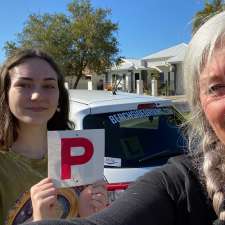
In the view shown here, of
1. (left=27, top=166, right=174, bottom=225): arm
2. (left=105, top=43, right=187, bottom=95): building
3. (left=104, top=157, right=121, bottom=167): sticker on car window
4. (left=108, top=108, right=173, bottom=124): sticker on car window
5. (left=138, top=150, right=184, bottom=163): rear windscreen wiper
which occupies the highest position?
(left=105, top=43, right=187, bottom=95): building

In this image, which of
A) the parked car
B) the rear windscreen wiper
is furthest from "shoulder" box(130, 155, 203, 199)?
the rear windscreen wiper

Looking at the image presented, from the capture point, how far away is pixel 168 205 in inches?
60.6

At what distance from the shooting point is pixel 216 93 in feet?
5.30

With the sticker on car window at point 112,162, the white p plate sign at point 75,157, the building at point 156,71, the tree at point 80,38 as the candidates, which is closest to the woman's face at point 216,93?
the white p plate sign at point 75,157

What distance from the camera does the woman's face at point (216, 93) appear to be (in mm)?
1596

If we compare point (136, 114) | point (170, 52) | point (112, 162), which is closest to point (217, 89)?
point (112, 162)

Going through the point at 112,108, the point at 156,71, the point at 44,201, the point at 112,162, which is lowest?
the point at 112,162

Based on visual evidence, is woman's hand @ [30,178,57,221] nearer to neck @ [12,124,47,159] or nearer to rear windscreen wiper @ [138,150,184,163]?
neck @ [12,124,47,159]

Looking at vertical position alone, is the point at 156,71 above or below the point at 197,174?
above

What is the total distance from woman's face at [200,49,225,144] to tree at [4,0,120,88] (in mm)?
29038

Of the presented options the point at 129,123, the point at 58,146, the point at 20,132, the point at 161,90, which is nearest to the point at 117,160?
the point at 129,123

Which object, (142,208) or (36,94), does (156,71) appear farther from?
(142,208)

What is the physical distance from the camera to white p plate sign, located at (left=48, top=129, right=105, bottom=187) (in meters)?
2.17

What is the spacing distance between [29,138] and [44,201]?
601 mm
